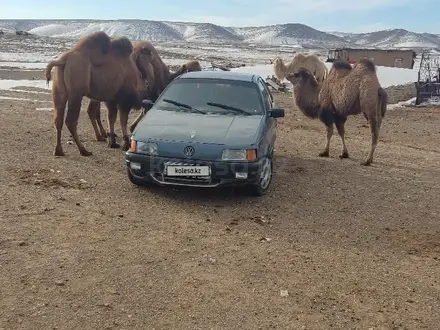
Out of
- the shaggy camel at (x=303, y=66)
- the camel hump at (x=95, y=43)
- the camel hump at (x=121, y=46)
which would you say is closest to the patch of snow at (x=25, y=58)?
the shaggy camel at (x=303, y=66)

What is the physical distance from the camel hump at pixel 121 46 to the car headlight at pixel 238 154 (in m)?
4.00

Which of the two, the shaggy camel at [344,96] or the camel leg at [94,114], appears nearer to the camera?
the shaggy camel at [344,96]

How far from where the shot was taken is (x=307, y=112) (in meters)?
10.6

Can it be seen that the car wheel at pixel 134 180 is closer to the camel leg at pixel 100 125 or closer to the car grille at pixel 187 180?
the car grille at pixel 187 180

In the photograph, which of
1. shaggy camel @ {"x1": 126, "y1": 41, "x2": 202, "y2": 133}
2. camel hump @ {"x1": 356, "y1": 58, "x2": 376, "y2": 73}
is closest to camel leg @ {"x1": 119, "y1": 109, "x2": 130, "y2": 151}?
shaggy camel @ {"x1": 126, "y1": 41, "x2": 202, "y2": 133}

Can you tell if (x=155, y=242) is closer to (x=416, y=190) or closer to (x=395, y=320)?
(x=395, y=320)

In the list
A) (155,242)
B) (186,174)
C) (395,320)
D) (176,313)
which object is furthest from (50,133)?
(395,320)

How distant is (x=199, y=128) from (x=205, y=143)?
41 cm

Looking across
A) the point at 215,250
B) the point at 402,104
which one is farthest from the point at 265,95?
the point at 402,104

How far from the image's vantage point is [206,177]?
6559mm

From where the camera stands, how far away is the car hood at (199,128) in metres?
6.70

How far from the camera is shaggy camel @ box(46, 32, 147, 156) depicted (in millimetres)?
8586

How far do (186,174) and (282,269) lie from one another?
2142mm

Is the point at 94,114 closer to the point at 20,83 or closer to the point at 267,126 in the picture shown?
the point at 267,126
